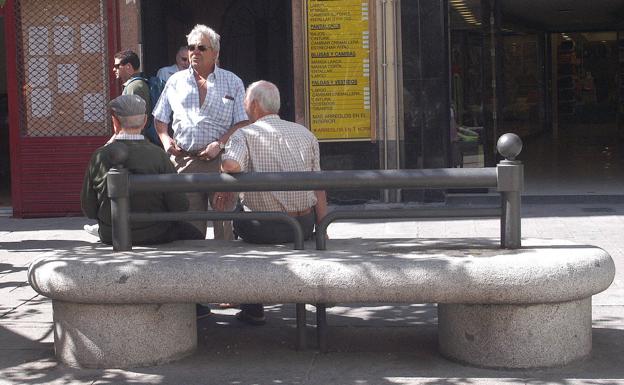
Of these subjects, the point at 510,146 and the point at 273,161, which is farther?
the point at 273,161

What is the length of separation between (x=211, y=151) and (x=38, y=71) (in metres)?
5.65

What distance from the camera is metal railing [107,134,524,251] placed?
5.72 metres

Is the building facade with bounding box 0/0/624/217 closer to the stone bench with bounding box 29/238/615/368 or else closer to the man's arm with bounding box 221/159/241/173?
the man's arm with bounding box 221/159/241/173

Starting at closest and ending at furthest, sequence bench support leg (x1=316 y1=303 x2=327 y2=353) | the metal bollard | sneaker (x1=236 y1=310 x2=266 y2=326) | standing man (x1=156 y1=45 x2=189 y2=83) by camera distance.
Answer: the metal bollard < bench support leg (x1=316 y1=303 x2=327 y2=353) < sneaker (x1=236 y1=310 x2=266 y2=326) < standing man (x1=156 y1=45 x2=189 y2=83)

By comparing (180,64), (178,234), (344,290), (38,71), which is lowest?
(344,290)

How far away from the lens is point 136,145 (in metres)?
6.29

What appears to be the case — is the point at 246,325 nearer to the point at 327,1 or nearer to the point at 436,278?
the point at 436,278

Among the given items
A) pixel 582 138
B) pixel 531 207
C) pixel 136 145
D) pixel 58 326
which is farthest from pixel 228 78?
pixel 582 138

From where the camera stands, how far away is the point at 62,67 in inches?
476

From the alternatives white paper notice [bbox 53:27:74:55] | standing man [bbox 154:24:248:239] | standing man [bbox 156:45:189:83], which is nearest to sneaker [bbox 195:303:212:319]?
standing man [bbox 154:24:248:239]

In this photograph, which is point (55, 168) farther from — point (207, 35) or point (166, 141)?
point (207, 35)

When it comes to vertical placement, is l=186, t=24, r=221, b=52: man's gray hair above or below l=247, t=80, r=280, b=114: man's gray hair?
above

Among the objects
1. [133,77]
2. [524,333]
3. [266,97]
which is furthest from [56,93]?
[524,333]

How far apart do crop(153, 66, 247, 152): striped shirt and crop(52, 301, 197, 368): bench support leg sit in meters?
1.62
